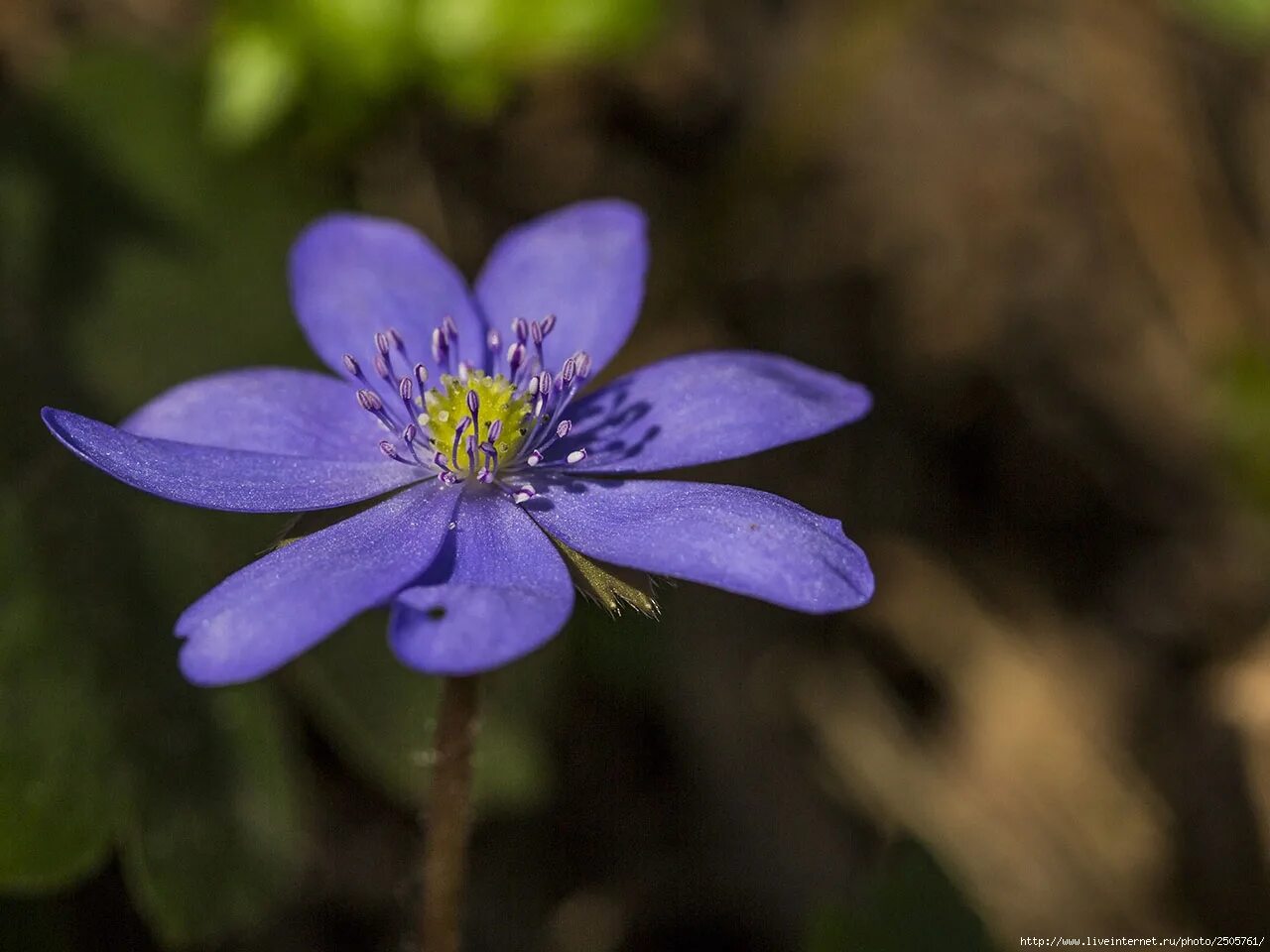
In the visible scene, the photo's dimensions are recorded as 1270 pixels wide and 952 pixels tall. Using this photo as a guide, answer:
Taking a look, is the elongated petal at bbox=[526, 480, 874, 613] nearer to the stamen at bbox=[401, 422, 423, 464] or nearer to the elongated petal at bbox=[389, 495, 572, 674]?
the elongated petal at bbox=[389, 495, 572, 674]

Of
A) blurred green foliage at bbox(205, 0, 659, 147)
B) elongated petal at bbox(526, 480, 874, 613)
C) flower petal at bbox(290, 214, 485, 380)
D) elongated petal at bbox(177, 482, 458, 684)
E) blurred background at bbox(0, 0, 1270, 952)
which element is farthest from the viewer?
blurred green foliage at bbox(205, 0, 659, 147)

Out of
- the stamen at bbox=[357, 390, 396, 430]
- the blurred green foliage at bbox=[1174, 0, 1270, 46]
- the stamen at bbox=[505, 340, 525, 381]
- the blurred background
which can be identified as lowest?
the blurred background

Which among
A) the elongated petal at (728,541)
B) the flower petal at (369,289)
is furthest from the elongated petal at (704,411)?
the flower petal at (369,289)

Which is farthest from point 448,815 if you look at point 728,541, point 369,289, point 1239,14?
point 1239,14

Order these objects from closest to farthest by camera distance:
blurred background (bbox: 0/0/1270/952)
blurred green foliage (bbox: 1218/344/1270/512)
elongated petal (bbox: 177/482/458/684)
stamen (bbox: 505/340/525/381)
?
elongated petal (bbox: 177/482/458/684) < stamen (bbox: 505/340/525/381) < blurred background (bbox: 0/0/1270/952) < blurred green foliage (bbox: 1218/344/1270/512)

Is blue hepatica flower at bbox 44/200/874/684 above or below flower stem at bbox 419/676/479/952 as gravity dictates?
above

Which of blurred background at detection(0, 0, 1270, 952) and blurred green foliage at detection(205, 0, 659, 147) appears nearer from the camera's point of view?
blurred background at detection(0, 0, 1270, 952)

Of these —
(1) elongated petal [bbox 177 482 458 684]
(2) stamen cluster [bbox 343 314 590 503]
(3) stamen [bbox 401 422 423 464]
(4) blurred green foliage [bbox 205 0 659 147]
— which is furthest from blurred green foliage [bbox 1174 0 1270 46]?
(1) elongated petal [bbox 177 482 458 684]

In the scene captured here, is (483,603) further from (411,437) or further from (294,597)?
(411,437)
